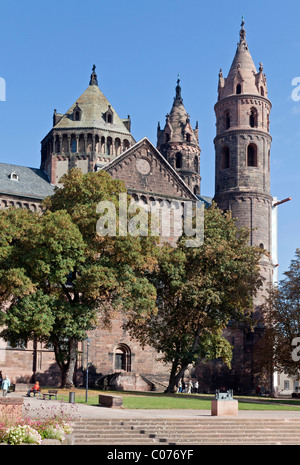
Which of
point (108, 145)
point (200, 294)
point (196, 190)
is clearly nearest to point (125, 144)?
point (108, 145)

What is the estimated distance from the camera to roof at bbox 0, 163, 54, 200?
56.4 metres

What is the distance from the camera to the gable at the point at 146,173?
5619 centimetres

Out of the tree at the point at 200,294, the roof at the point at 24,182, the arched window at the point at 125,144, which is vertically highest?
the arched window at the point at 125,144

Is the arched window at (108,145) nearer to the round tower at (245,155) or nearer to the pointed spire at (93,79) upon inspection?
the pointed spire at (93,79)

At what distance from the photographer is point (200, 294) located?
44.0 meters

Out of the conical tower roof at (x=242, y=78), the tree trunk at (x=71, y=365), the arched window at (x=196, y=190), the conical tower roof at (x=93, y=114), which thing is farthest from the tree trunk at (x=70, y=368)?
the arched window at (x=196, y=190)

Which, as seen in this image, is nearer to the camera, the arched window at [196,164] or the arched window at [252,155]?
the arched window at [252,155]

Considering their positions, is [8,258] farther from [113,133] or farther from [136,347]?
[113,133]

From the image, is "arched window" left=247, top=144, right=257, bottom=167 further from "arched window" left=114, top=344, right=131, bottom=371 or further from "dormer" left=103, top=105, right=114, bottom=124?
"arched window" left=114, top=344, right=131, bottom=371

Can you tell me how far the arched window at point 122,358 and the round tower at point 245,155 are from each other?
11.0 meters

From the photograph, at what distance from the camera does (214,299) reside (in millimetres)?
43750

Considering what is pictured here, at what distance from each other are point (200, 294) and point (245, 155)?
23.9 meters

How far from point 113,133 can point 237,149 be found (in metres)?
12.6

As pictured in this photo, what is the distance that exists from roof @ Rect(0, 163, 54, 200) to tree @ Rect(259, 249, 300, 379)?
2125 centimetres
